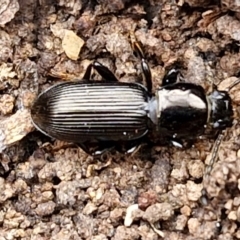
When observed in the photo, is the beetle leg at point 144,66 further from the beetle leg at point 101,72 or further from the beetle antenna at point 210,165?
the beetle antenna at point 210,165

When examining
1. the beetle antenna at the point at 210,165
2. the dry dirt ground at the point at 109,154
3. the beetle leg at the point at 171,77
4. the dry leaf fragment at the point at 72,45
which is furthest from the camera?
the dry leaf fragment at the point at 72,45

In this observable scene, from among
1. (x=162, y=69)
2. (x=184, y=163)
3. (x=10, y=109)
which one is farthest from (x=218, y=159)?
(x=10, y=109)

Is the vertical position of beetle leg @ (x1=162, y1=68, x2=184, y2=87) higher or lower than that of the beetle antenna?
higher

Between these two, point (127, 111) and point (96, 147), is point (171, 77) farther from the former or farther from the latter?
point (96, 147)

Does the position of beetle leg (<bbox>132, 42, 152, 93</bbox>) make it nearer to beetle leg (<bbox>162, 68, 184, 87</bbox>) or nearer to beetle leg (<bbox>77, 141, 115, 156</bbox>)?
beetle leg (<bbox>162, 68, 184, 87</bbox>)

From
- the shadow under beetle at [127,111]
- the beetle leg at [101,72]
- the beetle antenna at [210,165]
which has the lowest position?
the beetle antenna at [210,165]

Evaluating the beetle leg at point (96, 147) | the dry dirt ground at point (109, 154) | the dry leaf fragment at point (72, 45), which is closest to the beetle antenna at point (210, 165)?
the dry dirt ground at point (109, 154)

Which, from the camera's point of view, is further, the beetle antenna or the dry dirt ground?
the dry dirt ground

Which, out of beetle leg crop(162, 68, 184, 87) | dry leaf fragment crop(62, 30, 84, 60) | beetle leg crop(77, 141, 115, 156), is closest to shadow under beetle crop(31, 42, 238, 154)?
beetle leg crop(162, 68, 184, 87)

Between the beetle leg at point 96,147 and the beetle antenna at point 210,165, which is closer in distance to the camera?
the beetle antenna at point 210,165

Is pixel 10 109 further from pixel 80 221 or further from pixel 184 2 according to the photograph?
pixel 184 2

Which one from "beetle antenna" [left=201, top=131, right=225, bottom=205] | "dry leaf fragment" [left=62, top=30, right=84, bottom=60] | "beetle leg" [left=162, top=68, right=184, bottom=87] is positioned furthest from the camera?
"dry leaf fragment" [left=62, top=30, right=84, bottom=60]
